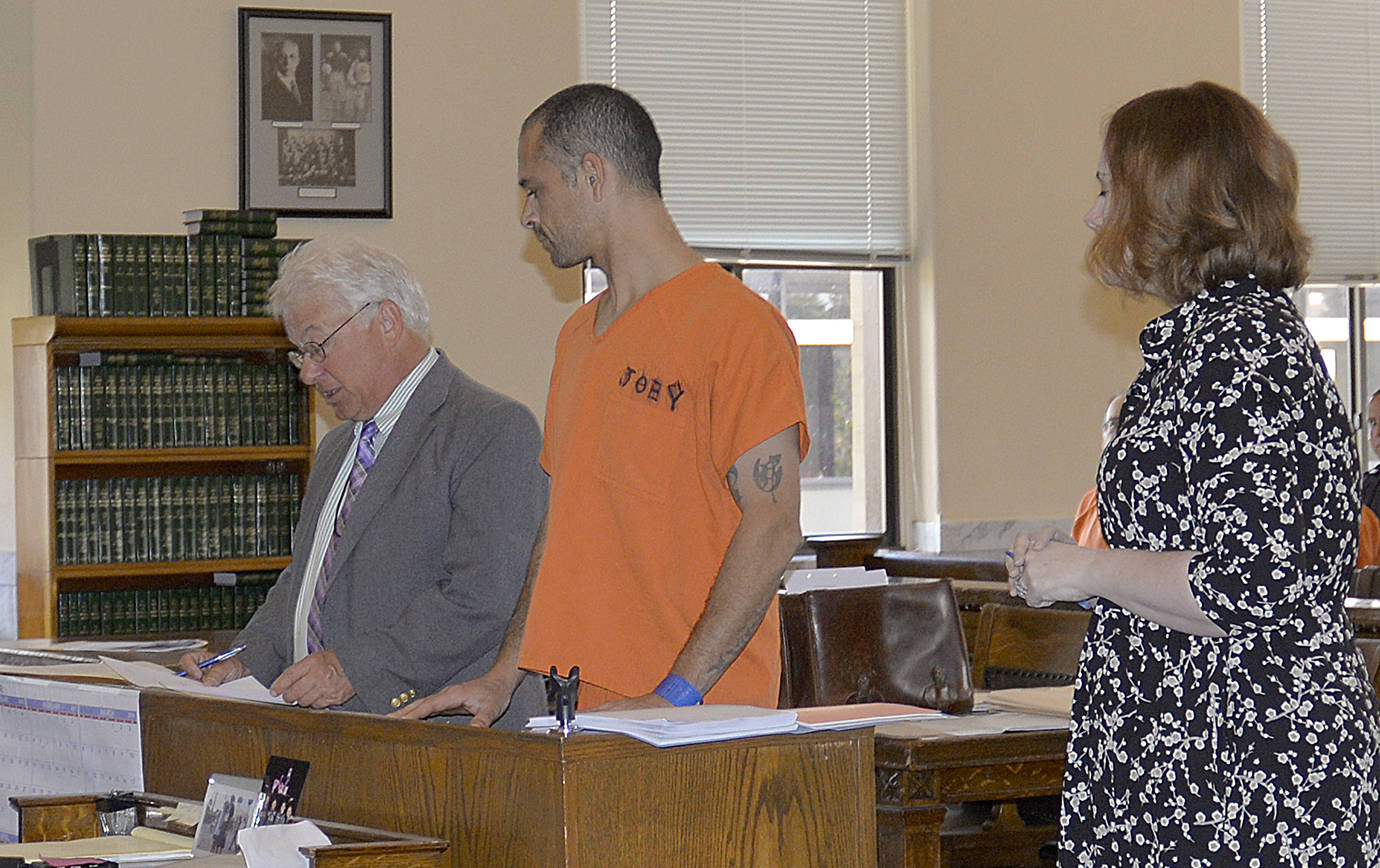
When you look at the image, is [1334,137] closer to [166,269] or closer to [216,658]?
[166,269]

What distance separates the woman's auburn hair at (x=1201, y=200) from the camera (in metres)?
2.12

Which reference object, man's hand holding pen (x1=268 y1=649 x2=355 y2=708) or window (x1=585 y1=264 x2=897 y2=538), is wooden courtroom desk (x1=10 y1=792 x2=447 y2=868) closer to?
man's hand holding pen (x1=268 y1=649 x2=355 y2=708)

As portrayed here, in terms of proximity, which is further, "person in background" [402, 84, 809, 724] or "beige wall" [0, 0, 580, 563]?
"beige wall" [0, 0, 580, 563]

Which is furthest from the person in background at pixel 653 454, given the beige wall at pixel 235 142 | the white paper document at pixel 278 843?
the beige wall at pixel 235 142

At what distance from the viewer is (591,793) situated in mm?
2066

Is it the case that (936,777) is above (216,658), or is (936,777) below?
below

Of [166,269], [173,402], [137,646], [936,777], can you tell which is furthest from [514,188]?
[936,777]

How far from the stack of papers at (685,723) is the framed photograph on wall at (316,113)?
4831 millimetres

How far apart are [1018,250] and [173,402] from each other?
3880mm

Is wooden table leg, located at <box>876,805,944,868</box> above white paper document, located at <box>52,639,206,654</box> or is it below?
below

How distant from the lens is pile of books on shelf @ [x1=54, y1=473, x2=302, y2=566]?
228 inches

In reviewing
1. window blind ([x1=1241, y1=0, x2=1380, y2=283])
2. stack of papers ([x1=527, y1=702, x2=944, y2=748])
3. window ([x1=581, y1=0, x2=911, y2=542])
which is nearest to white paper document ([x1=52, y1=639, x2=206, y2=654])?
stack of papers ([x1=527, y1=702, x2=944, y2=748])

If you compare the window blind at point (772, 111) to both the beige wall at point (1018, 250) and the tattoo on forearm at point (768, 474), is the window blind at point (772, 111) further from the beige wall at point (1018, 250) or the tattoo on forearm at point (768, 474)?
the tattoo on forearm at point (768, 474)

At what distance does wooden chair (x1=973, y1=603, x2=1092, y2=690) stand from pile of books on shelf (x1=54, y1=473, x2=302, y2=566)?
2.41 meters
